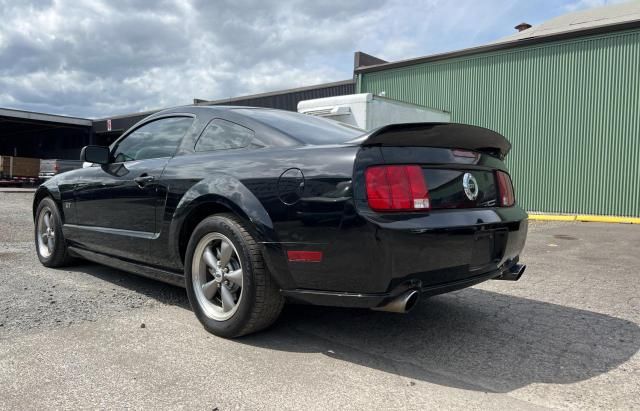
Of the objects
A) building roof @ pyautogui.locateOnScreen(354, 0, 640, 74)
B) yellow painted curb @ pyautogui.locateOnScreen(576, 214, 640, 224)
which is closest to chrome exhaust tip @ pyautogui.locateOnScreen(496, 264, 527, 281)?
yellow painted curb @ pyautogui.locateOnScreen(576, 214, 640, 224)

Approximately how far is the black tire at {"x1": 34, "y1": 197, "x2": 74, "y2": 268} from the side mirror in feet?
3.02

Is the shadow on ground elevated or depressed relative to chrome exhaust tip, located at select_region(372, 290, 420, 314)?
depressed

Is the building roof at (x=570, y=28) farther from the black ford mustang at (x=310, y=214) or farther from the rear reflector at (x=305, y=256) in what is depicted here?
the rear reflector at (x=305, y=256)

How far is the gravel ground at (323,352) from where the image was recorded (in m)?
2.37

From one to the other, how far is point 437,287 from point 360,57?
15149mm

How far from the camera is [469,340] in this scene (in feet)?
10.4

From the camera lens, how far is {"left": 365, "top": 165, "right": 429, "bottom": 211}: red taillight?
2568 mm

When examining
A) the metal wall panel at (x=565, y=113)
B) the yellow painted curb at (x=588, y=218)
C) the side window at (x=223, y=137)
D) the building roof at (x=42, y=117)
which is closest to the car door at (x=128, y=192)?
the side window at (x=223, y=137)

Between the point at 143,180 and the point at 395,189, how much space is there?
2.07m

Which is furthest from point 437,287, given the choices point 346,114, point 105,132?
point 105,132

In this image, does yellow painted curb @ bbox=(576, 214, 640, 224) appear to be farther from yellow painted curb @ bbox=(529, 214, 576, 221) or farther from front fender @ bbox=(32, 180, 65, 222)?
front fender @ bbox=(32, 180, 65, 222)

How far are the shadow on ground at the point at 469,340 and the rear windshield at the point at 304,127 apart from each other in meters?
1.26

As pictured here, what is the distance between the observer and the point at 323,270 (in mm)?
2672

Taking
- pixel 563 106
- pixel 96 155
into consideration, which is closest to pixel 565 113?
pixel 563 106
